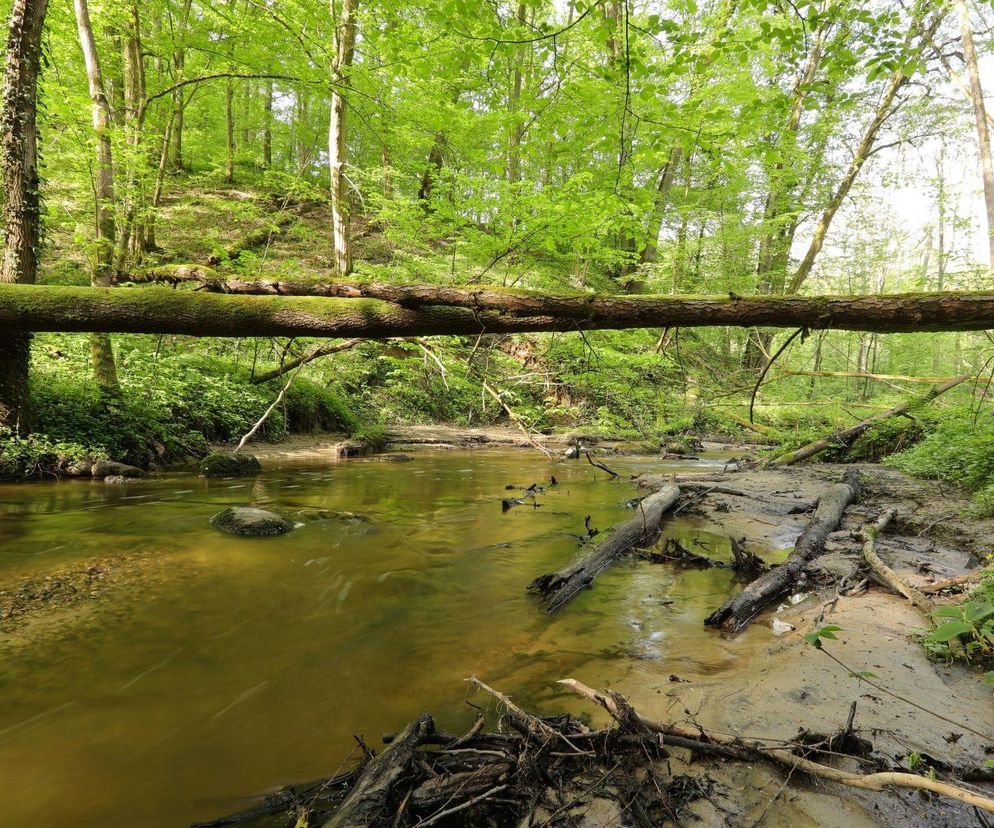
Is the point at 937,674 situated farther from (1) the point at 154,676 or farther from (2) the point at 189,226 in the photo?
(2) the point at 189,226

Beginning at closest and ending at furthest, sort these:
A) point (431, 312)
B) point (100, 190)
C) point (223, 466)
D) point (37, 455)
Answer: point (431, 312)
point (37, 455)
point (100, 190)
point (223, 466)

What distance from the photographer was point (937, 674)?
2.99 meters

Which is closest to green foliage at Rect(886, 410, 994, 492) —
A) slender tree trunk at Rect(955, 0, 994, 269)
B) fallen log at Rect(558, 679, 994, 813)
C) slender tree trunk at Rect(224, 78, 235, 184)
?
fallen log at Rect(558, 679, 994, 813)

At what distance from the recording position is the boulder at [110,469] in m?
8.63

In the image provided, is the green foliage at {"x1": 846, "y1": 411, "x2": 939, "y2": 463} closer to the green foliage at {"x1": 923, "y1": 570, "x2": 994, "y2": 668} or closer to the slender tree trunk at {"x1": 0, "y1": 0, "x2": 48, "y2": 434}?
the green foliage at {"x1": 923, "y1": 570, "x2": 994, "y2": 668}

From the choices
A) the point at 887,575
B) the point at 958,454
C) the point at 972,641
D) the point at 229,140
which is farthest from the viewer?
the point at 229,140

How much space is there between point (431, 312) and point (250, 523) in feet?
14.3

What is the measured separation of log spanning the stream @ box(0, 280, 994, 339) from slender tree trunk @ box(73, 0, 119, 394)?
17.8ft

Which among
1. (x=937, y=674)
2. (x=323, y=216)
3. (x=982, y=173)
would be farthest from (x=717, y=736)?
(x=323, y=216)

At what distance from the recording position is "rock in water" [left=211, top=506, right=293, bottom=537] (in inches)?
251

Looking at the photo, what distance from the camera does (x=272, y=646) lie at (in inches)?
147

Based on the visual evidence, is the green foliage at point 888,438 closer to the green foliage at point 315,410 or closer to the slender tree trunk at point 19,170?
the green foliage at point 315,410

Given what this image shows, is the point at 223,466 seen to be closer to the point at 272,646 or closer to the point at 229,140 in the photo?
the point at 272,646

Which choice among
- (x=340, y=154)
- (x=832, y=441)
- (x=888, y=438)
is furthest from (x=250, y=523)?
(x=888, y=438)
